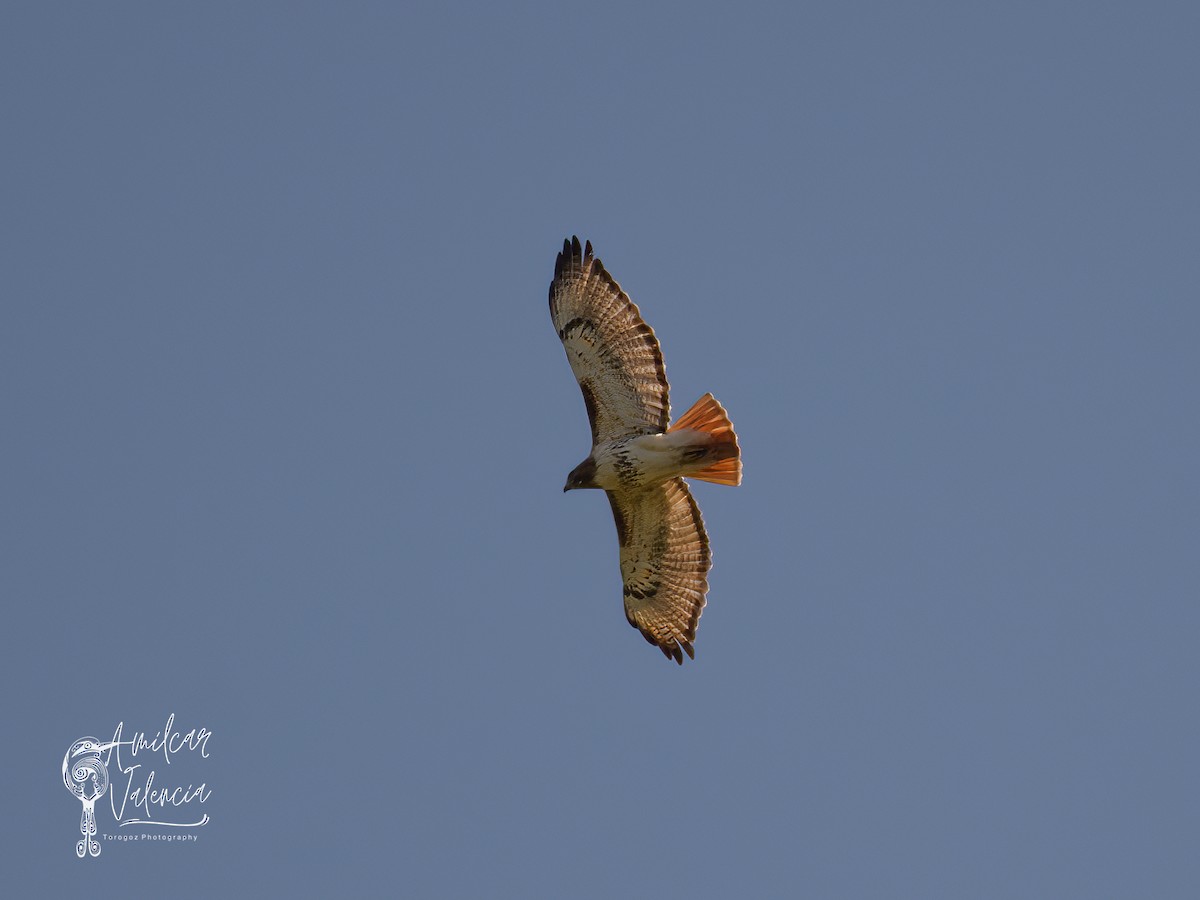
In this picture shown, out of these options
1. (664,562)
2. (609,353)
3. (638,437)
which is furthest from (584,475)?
(664,562)

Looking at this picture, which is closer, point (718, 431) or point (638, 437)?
point (718, 431)

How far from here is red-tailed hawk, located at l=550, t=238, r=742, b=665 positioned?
15781 millimetres

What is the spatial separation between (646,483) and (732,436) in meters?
0.88

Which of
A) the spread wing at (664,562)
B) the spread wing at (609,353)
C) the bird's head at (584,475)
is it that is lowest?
the spread wing at (664,562)

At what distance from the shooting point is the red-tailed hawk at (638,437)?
621 inches

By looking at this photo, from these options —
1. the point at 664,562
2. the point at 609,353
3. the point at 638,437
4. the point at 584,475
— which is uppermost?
the point at 609,353

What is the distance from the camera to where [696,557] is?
55.5 feet

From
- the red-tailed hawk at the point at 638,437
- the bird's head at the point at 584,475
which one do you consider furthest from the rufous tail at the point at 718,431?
the bird's head at the point at 584,475

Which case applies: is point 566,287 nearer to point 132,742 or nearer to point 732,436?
point 732,436

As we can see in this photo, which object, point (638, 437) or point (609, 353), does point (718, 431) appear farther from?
point (609, 353)

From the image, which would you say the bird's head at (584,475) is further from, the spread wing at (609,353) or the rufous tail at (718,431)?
the rufous tail at (718,431)

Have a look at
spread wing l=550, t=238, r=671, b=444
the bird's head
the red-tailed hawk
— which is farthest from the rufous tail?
the bird's head

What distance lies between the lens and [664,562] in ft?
55.7

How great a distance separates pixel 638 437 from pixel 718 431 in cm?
70
